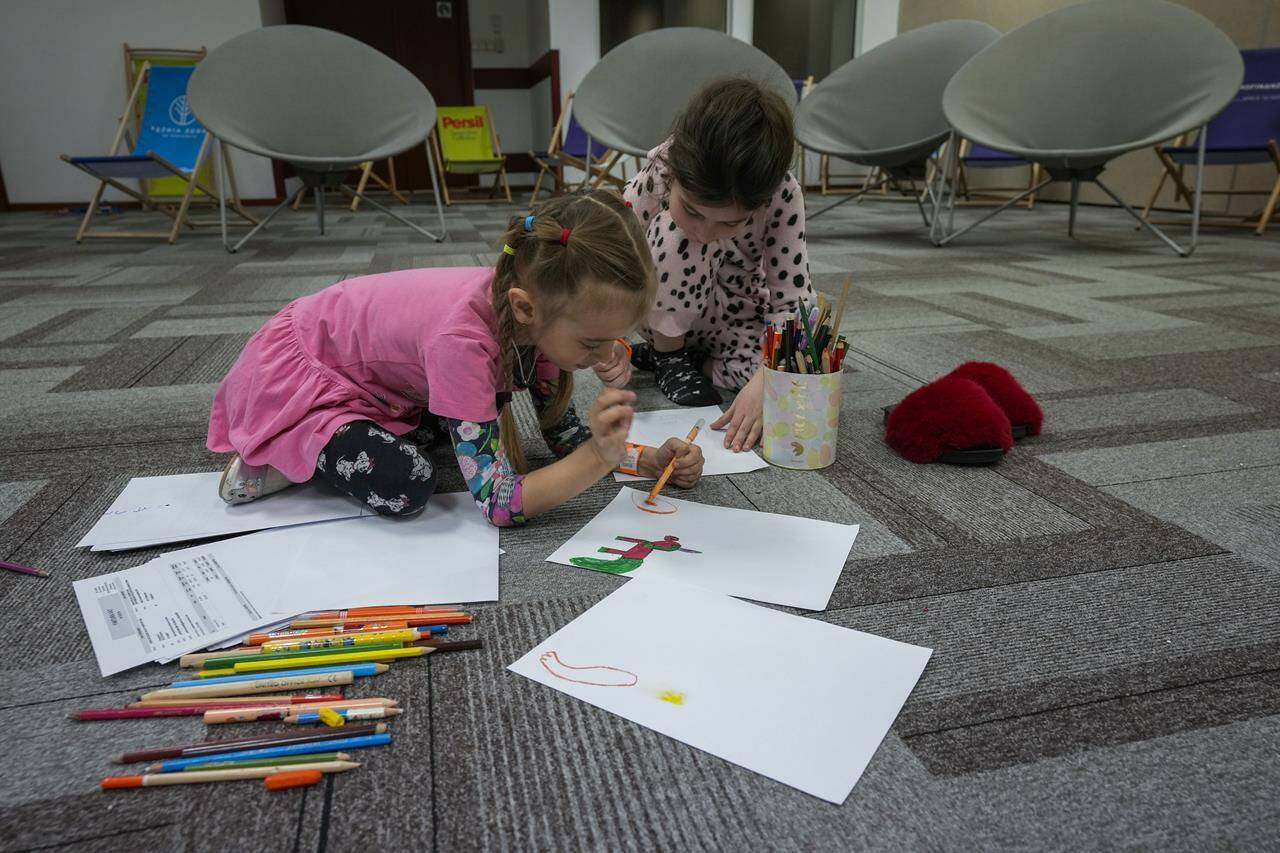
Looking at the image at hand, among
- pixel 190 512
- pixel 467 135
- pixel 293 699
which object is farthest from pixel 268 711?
pixel 467 135

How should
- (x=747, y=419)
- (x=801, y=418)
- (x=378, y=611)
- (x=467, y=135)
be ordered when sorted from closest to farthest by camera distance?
(x=378, y=611) < (x=801, y=418) < (x=747, y=419) < (x=467, y=135)

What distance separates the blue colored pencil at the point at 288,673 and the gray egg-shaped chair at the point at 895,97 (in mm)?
3142

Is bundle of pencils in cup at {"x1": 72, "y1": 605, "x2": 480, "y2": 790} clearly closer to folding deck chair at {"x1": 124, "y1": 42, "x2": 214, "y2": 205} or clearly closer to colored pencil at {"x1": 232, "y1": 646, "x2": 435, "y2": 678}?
colored pencil at {"x1": 232, "y1": 646, "x2": 435, "y2": 678}

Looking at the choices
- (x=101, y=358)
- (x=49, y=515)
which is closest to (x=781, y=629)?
(x=49, y=515)

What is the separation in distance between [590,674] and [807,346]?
0.58 m

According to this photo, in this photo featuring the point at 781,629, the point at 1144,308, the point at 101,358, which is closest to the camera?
the point at 781,629

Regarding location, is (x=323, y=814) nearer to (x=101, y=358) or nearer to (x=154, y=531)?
(x=154, y=531)

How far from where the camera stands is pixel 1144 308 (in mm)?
2129

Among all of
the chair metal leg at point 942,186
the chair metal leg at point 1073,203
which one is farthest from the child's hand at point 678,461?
the chair metal leg at point 1073,203

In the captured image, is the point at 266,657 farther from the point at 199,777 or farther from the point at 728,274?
the point at 728,274

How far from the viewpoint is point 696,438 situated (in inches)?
49.3

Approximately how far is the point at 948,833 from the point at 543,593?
16.9 inches

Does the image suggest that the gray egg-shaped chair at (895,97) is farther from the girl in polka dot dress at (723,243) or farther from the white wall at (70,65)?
the white wall at (70,65)

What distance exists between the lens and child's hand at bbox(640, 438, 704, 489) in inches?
40.1
